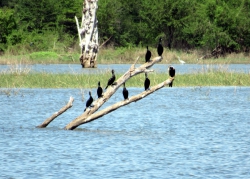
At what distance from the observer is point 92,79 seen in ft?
111

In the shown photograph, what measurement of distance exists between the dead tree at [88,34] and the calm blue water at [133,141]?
65.6ft

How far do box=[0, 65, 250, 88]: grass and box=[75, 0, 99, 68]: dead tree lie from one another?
14.5 m

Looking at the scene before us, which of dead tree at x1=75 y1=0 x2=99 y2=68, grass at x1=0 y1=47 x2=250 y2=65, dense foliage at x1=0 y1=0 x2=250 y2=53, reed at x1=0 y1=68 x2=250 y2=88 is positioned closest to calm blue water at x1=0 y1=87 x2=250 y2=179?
reed at x1=0 y1=68 x2=250 y2=88

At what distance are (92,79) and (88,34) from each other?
16509 mm

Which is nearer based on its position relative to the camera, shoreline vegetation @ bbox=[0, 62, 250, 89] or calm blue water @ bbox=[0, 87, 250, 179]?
calm blue water @ bbox=[0, 87, 250, 179]

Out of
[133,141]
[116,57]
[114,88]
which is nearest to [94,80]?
[133,141]

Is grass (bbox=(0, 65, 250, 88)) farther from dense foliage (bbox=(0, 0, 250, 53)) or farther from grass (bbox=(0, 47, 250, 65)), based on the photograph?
dense foliage (bbox=(0, 0, 250, 53))

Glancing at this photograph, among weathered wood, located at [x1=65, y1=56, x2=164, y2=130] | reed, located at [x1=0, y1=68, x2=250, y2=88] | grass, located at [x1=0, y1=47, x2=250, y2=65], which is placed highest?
weathered wood, located at [x1=65, y1=56, x2=164, y2=130]

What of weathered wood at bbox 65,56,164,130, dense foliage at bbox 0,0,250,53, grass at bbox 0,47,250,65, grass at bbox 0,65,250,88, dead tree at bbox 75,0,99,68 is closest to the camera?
weathered wood at bbox 65,56,164,130

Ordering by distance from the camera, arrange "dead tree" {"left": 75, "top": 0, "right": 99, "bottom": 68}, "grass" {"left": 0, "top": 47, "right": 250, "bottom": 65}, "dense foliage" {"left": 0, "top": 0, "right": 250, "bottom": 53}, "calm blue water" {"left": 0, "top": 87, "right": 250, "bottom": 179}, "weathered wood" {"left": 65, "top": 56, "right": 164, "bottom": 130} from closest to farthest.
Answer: "calm blue water" {"left": 0, "top": 87, "right": 250, "bottom": 179}
"weathered wood" {"left": 65, "top": 56, "right": 164, "bottom": 130}
"dead tree" {"left": 75, "top": 0, "right": 99, "bottom": 68}
"grass" {"left": 0, "top": 47, "right": 250, "bottom": 65}
"dense foliage" {"left": 0, "top": 0, "right": 250, "bottom": 53}

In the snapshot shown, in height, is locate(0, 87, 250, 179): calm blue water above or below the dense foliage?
below

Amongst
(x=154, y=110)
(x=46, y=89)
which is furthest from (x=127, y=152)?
(x=46, y=89)

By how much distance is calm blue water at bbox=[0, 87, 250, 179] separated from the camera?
46.4 ft

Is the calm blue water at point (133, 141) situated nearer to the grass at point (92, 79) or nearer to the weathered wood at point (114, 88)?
the weathered wood at point (114, 88)
